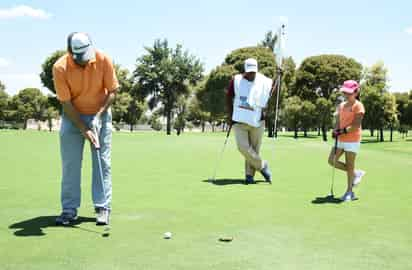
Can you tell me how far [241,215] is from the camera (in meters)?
7.02

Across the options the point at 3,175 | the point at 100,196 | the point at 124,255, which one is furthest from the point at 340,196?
the point at 3,175

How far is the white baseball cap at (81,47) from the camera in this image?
609 cm

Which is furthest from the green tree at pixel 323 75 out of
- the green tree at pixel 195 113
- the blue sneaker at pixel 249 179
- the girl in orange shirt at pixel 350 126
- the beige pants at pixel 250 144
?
the girl in orange shirt at pixel 350 126

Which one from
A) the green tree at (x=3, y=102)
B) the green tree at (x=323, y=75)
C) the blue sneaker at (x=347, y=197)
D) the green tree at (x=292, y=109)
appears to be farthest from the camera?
the green tree at (x=3, y=102)

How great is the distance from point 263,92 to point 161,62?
58.6 m

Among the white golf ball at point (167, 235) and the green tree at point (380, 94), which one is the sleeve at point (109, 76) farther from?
the green tree at point (380, 94)

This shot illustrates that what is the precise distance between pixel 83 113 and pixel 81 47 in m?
0.88

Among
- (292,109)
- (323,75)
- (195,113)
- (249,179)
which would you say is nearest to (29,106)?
(195,113)

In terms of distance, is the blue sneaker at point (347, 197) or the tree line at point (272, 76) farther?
the tree line at point (272, 76)

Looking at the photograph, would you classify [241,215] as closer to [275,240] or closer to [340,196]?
[275,240]

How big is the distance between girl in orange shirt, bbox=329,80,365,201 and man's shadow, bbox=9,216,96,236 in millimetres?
4426

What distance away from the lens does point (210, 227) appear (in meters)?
6.21

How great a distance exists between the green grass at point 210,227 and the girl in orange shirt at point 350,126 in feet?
2.01

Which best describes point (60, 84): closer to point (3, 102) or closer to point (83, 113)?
point (83, 113)
